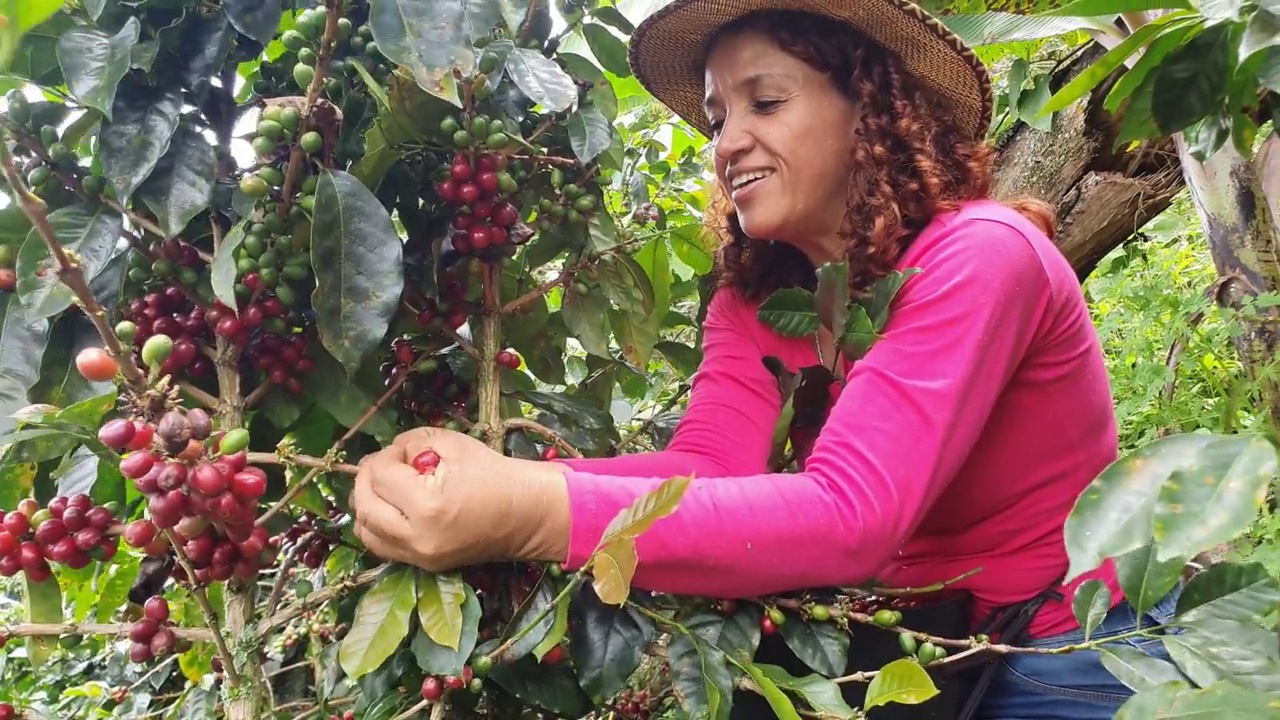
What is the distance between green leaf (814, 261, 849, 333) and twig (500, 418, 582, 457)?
39 cm

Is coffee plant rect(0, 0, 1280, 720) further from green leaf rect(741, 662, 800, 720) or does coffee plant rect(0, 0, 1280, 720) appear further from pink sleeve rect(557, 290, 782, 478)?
pink sleeve rect(557, 290, 782, 478)

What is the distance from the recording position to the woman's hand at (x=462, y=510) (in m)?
0.87

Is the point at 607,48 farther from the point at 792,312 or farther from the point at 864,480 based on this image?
the point at 864,480

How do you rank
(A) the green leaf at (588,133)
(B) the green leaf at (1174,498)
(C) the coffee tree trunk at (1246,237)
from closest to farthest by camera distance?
(B) the green leaf at (1174,498) < (A) the green leaf at (588,133) < (C) the coffee tree trunk at (1246,237)

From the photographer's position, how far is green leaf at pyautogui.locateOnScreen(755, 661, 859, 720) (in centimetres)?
84

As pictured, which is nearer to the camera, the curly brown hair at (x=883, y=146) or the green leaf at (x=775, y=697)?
the green leaf at (x=775, y=697)

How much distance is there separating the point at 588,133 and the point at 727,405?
507 mm

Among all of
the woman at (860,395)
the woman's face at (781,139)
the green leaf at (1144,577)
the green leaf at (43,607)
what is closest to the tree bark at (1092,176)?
the woman at (860,395)

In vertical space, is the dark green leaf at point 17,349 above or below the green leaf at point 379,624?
above

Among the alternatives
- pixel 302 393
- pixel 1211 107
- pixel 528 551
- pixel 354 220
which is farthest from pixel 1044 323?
pixel 302 393

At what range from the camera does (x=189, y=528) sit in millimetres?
797

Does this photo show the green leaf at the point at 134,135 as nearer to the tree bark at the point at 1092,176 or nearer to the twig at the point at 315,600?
the twig at the point at 315,600

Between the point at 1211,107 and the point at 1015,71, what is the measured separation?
1287 mm

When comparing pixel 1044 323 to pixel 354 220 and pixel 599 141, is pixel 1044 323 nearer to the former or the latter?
pixel 599 141
